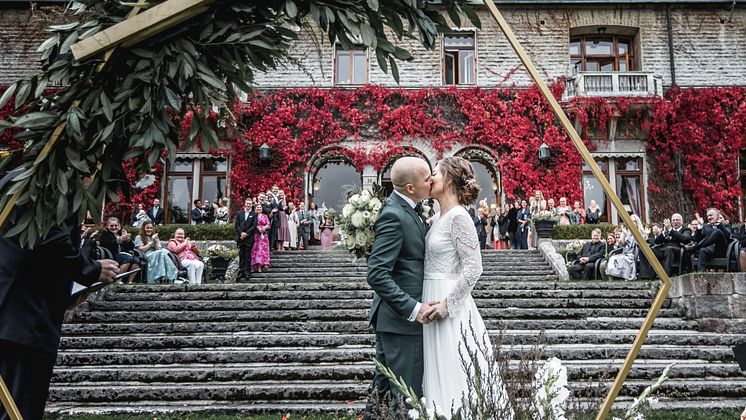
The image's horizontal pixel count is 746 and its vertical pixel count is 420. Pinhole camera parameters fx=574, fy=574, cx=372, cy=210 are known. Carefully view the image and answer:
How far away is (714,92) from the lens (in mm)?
20375

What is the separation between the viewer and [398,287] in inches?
131

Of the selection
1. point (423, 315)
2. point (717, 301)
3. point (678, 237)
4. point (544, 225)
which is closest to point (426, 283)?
point (423, 315)

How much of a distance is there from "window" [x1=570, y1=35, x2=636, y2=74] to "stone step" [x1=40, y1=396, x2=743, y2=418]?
17405 millimetres

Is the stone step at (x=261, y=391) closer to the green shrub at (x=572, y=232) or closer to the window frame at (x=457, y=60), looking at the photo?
the green shrub at (x=572, y=232)

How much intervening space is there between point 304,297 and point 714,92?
698 inches

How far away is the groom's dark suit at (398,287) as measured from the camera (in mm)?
3291

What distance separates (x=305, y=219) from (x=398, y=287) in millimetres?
15383

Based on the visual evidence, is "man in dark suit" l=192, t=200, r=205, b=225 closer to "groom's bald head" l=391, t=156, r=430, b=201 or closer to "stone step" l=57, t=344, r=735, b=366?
"stone step" l=57, t=344, r=735, b=366

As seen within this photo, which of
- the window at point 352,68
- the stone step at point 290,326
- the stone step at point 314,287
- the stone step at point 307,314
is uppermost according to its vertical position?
the window at point 352,68

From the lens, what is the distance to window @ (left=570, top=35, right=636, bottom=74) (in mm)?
21531

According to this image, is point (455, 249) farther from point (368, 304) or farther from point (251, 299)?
point (251, 299)

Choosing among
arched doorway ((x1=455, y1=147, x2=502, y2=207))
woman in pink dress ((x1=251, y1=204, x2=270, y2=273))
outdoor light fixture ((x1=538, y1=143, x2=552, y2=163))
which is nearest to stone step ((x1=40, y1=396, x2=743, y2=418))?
woman in pink dress ((x1=251, y1=204, x2=270, y2=273))

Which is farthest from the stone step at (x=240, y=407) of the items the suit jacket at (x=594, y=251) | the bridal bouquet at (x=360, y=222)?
the suit jacket at (x=594, y=251)

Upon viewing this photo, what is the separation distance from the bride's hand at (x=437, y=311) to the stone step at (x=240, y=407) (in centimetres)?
273
